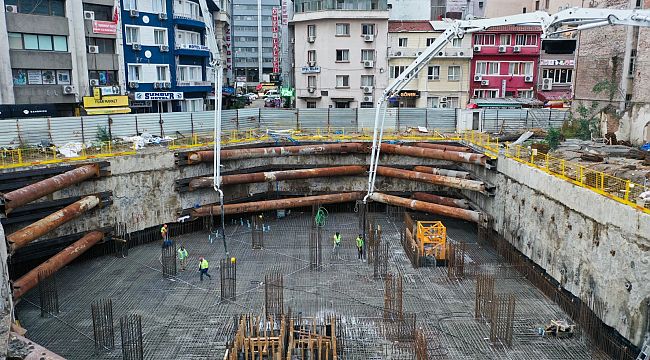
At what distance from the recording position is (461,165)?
32.2 metres

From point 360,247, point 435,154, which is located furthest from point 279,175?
point 435,154

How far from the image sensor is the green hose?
2904 centimetres

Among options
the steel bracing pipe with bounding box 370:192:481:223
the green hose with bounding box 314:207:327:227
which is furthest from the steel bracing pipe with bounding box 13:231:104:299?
the steel bracing pipe with bounding box 370:192:481:223

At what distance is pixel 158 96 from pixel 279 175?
1686 centimetres

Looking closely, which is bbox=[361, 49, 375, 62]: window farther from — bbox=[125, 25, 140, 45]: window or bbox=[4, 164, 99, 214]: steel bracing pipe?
bbox=[4, 164, 99, 214]: steel bracing pipe

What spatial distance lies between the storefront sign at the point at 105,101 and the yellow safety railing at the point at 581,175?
970 inches

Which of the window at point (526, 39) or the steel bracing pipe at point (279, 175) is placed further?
the window at point (526, 39)

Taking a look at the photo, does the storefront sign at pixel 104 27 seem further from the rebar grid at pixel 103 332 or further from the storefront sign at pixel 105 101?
the rebar grid at pixel 103 332

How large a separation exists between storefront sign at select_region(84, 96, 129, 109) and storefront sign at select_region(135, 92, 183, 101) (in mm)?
3924

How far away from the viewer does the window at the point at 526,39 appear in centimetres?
4834

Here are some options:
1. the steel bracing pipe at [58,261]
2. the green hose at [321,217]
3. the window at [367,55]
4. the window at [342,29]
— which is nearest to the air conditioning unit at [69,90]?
the steel bracing pipe at [58,261]

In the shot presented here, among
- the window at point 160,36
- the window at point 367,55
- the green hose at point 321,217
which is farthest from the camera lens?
the window at point 367,55

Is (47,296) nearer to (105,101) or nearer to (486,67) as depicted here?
(105,101)

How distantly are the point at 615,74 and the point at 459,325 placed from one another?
2152cm
